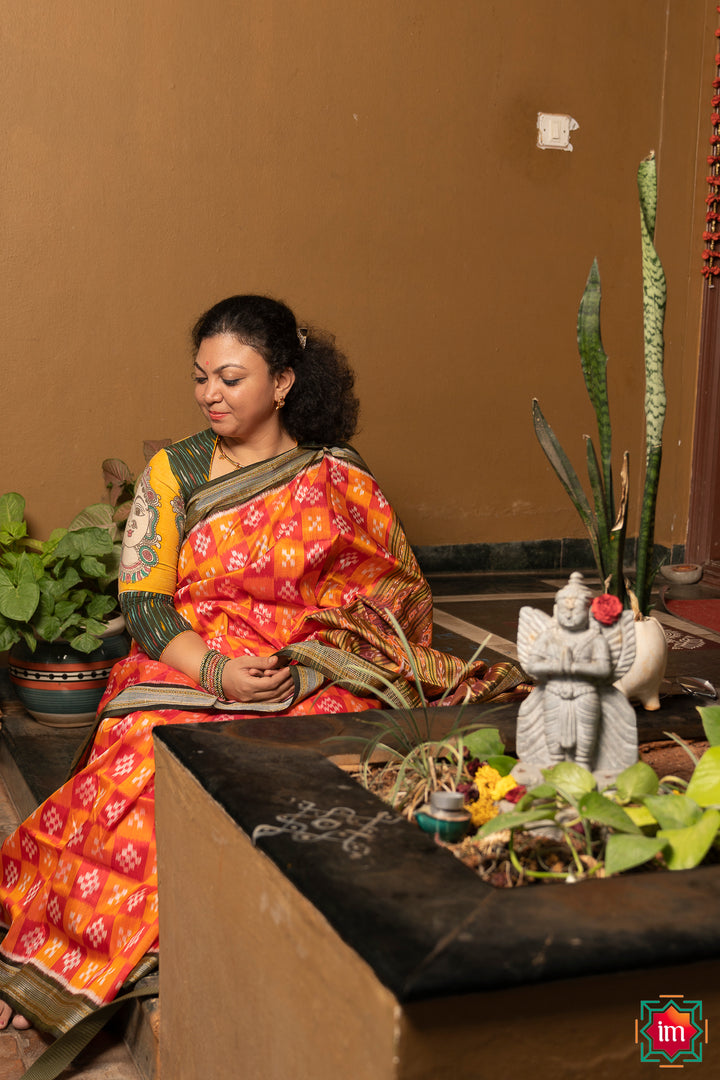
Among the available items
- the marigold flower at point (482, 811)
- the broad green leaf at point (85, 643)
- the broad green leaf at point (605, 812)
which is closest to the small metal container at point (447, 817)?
the marigold flower at point (482, 811)

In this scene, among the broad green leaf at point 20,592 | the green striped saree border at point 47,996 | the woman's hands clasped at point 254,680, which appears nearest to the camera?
the green striped saree border at point 47,996

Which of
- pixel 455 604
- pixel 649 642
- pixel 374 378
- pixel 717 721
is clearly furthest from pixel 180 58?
pixel 717 721

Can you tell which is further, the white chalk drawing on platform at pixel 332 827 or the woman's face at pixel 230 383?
the woman's face at pixel 230 383

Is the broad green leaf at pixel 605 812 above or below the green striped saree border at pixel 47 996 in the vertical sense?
above

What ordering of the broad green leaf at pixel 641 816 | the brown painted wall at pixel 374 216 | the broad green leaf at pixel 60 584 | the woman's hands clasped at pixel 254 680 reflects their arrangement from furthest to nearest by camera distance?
the brown painted wall at pixel 374 216 < the broad green leaf at pixel 60 584 < the woman's hands clasped at pixel 254 680 < the broad green leaf at pixel 641 816

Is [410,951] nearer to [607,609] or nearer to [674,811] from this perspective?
[674,811]

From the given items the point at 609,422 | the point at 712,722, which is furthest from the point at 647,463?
the point at 712,722

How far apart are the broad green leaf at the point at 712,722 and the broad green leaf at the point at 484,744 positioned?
0.26 m

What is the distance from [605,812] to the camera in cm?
120

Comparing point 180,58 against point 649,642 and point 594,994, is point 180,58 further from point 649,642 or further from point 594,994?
point 594,994

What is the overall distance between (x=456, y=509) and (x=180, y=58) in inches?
81.6

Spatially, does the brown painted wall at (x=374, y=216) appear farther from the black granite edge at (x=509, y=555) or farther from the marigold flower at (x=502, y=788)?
the marigold flower at (x=502, y=788)

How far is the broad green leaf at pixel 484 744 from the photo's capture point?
150 cm

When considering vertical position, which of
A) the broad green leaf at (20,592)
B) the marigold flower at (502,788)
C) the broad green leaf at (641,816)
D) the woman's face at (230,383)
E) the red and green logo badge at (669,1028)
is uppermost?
the woman's face at (230,383)
